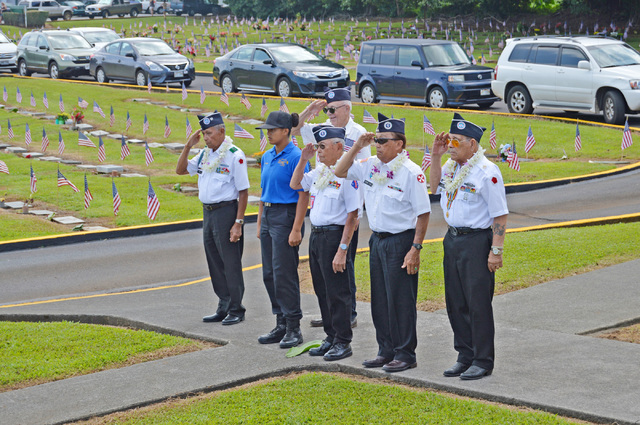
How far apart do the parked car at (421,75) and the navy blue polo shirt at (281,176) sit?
57.1 feet

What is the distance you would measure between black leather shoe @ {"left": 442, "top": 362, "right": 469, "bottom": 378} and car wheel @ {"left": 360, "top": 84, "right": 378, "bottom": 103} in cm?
2056

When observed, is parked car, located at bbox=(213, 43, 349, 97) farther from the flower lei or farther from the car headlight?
the flower lei

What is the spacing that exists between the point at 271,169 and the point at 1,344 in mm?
3097

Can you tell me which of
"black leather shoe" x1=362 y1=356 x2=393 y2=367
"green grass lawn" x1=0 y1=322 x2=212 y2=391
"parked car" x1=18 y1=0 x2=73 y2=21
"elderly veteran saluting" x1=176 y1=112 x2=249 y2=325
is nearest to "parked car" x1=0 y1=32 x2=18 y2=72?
"green grass lawn" x1=0 y1=322 x2=212 y2=391

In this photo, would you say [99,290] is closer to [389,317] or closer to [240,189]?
[240,189]

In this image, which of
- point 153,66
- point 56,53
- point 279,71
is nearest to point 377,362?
point 279,71

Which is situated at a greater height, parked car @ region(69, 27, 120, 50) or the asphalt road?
parked car @ region(69, 27, 120, 50)

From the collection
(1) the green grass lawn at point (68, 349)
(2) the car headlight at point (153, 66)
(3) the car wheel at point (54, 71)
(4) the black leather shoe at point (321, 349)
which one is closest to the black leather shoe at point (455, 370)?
(4) the black leather shoe at point (321, 349)

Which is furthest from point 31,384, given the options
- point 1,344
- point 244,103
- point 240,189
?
point 244,103

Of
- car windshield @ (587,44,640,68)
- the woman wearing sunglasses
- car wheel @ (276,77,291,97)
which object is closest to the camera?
the woman wearing sunglasses

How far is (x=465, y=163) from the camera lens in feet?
23.8

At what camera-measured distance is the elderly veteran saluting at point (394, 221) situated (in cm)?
742

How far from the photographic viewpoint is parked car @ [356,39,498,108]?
25.7 m

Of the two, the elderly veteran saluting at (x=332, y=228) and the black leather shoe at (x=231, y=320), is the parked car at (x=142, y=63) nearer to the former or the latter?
the black leather shoe at (x=231, y=320)
